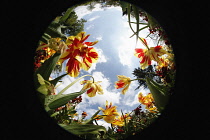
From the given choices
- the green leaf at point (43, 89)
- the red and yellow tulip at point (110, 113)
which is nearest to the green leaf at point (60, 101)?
the green leaf at point (43, 89)

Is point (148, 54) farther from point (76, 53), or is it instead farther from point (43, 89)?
point (43, 89)

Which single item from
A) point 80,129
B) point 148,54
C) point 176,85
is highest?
point 148,54

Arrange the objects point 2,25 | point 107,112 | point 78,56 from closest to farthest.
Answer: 1. point 2,25
2. point 78,56
3. point 107,112

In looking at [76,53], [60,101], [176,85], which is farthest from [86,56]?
[176,85]

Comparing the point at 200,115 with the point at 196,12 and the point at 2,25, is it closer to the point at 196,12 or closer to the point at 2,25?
the point at 196,12

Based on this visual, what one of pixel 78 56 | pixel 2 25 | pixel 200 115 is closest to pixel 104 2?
pixel 78 56

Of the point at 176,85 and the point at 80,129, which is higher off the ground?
the point at 176,85

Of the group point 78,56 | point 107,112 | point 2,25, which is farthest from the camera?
point 107,112

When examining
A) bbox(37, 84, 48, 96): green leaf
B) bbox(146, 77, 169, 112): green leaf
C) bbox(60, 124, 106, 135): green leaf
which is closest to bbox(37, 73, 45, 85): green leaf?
bbox(37, 84, 48, 96): green leaf

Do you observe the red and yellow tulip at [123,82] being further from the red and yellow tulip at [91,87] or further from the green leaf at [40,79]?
the green leaf at [40,79]

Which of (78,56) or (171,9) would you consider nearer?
(171,9)

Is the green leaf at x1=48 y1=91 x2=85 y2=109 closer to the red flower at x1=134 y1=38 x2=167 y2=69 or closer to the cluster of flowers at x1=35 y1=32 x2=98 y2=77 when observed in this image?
the cluster of flowers at x1=35 y1=32 x2=98 y2=77
